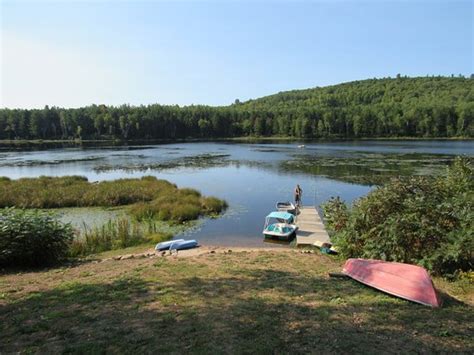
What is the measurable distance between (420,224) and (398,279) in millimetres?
2783

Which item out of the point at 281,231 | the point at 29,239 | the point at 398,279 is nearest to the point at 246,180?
the point at 281,231

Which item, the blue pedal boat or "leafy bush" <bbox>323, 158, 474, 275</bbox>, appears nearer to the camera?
"leafy bush" <bbox>323, 158, 474, 275</bbox>

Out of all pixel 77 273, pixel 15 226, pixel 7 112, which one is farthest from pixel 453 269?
pixel 7 112

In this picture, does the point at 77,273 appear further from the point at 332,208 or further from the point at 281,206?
the point at 281,206

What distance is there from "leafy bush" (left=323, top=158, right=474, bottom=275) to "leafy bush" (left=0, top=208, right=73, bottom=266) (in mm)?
10326

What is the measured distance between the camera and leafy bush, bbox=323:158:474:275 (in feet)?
31.6

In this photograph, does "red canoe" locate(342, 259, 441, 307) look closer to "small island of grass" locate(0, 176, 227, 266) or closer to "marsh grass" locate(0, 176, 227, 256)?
"small island of grass" locate(0, 176, 227, 266)

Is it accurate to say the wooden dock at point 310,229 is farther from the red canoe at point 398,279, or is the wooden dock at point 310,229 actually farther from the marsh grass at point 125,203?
the red canoe at point 398,279

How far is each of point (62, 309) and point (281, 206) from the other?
20207 mm

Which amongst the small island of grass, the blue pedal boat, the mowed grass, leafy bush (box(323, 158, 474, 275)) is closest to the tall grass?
the small island of grass

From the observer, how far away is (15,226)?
39.4 ft

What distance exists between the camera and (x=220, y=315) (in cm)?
675

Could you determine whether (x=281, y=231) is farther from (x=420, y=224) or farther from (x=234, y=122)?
(x=234, y=122)

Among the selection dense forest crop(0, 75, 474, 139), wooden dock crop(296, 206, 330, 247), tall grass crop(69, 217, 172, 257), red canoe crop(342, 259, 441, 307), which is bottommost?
wooden dock crop(296, 206, 330, 247)
